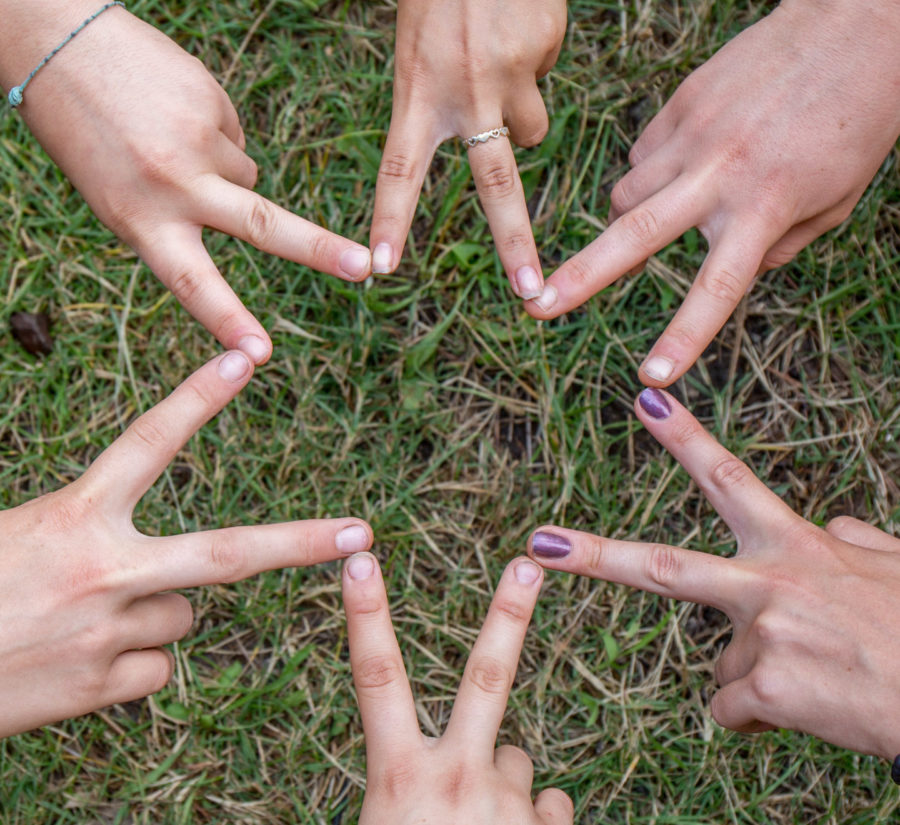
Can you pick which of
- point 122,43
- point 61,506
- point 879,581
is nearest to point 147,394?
point 61,506

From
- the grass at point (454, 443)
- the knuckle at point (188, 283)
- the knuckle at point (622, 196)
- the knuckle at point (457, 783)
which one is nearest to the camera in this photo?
the knuckle at point (457, 783)

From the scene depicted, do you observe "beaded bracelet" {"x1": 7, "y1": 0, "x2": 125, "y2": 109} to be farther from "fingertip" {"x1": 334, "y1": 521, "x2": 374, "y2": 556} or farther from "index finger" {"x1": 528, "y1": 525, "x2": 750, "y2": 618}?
"index finger" {"x1": 528, "y1": 525, "x2": 750, "y2": 618}

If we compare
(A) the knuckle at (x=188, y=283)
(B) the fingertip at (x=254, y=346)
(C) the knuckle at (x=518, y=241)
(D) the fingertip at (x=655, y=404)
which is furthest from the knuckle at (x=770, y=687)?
(A) the knuckle at (x=188, y=283)

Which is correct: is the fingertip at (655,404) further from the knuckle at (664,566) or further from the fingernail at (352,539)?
the fingernail at (352,539)

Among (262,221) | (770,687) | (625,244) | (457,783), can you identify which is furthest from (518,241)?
(457,783)

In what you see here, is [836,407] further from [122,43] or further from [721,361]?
[122,43]

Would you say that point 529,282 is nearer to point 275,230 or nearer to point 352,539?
point 275,230
